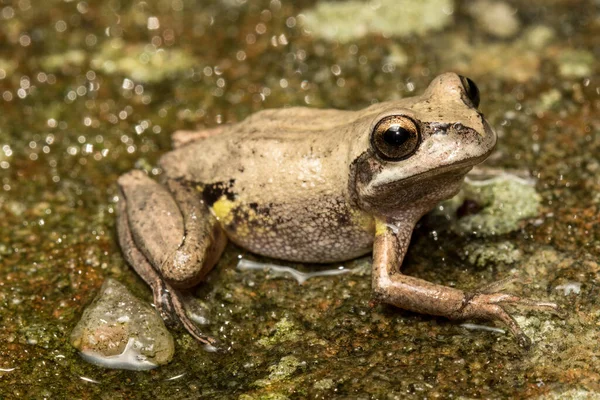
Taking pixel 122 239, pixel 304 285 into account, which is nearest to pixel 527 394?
pixel 304 285

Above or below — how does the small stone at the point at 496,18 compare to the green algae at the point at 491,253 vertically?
above

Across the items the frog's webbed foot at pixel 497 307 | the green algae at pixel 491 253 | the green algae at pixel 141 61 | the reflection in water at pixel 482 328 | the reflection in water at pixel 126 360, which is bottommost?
the reflection in water at pixel 126 360

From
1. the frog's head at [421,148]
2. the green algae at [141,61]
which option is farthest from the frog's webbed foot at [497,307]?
the green algae at [141,61]

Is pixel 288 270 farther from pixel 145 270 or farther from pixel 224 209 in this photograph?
pixel 145 270

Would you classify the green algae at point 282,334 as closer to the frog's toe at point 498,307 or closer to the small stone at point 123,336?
the small stone at point 123,336

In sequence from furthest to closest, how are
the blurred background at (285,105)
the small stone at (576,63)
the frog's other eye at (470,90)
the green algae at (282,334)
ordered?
the small stone at (576,63), the frog's other eye at (470,90), the green algae at (282,334), the blurred background at (285,105)

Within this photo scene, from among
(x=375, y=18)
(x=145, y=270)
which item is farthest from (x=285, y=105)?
(x=145, y=270)

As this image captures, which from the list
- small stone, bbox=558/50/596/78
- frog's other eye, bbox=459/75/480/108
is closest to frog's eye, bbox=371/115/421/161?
frog's other eye, bbox=459/75/480/108
